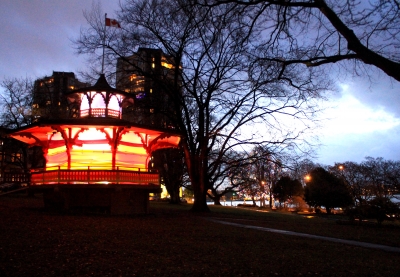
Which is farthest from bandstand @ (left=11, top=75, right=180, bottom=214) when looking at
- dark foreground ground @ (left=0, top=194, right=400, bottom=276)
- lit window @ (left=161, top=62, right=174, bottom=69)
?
dark foreground ground @ (left=0, top=194, right=400, bottom=276)

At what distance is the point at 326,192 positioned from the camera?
5794cm

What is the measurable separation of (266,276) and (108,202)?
15.5 meters

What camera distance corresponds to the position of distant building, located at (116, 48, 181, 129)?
1219 inches

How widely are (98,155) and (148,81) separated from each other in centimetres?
1078

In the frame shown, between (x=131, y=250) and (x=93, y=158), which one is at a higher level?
(x=93, y=158)

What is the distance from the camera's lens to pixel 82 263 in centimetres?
A: 852

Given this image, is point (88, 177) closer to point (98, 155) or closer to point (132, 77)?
point (98, 155)

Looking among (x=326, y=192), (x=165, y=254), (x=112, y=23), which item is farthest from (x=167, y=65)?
(x=326, y=192)

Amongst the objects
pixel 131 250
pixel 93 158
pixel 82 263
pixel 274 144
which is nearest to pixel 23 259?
pixel 82 263

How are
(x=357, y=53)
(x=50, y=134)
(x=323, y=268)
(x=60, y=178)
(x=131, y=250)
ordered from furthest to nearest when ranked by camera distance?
(x=50, y=134)
(x=60, y=178)
(x=357, y=53)
(x=131, y=250)
(x=323, y=268)

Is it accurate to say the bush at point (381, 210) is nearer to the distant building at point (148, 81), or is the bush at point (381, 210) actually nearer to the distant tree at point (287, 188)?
the distant building at point (148, 81)

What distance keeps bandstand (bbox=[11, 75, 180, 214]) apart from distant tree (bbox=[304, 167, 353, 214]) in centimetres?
3721

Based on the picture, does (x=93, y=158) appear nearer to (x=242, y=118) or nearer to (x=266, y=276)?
(x=242, y=118)

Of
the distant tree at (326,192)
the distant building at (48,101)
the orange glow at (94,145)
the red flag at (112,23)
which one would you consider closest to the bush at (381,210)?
the orange glow at (94,145)
